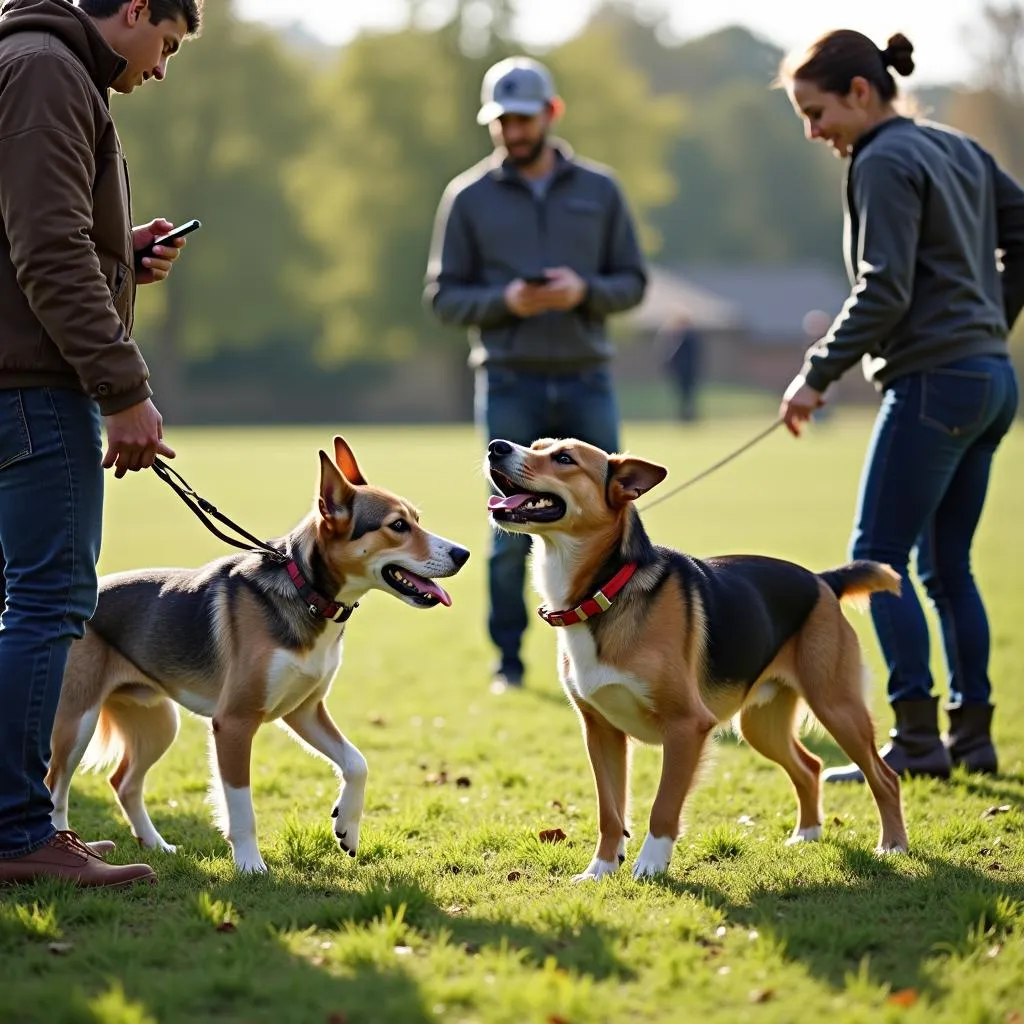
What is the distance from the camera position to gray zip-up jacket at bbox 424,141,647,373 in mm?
9391

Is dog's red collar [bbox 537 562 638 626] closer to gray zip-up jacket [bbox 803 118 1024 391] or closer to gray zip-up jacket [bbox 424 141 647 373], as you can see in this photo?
gray zip-up jacket [bbox 803 118 1024 391]

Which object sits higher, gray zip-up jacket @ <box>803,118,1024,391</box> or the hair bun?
the hair bun

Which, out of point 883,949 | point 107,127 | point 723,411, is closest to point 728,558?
point 883,949

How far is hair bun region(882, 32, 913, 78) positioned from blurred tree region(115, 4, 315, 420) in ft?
179

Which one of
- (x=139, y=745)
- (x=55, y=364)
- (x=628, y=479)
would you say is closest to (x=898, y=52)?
(x=628, y=479)

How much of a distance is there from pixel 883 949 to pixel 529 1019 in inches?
50.0

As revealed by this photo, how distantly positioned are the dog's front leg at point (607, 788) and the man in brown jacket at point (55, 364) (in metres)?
1.77

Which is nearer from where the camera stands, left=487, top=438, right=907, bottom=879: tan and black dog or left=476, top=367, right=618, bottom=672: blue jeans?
left=487, top=438, right=907, bottom=879: tan and black dog

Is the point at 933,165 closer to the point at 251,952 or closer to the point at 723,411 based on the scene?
the point at 251,952

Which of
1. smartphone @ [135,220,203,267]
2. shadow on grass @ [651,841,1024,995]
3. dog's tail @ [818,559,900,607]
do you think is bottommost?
shadow on grass @ [651,841,1024,995]

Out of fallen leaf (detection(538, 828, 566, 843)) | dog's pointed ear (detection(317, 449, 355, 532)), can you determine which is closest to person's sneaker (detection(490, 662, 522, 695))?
fallen leaf (detection(538, 828, 566, 843))

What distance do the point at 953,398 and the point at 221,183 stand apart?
57996 millimetres

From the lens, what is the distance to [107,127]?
201 inches

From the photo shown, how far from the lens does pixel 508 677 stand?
9.98 metres
